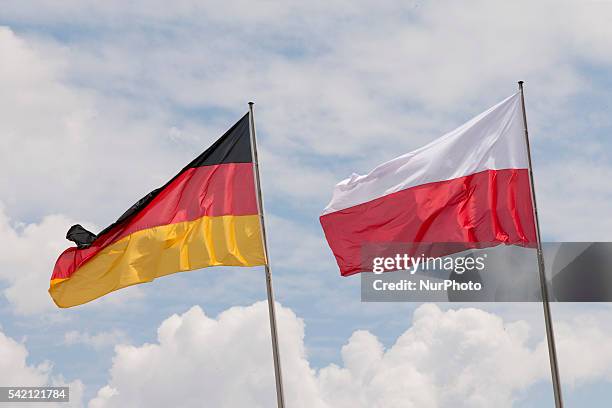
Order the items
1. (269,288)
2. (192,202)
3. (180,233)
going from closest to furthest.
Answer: (269,288) → (180,233) → (192,202)

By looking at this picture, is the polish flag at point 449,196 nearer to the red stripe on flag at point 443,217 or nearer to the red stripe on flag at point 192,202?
the red stripe on flag at point 443,217

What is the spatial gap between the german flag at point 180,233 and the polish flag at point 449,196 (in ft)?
8.16

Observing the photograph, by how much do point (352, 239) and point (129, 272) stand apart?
245 inches

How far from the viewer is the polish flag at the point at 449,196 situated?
29.0m

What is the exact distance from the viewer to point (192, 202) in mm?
30125

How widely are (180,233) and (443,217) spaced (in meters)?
7.21

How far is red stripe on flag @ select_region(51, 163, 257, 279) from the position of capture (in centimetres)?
2994

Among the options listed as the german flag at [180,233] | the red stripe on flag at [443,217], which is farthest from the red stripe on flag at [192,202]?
the red stripe on flag at [443,217]

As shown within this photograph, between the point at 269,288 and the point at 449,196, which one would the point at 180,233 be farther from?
the point at 449,196

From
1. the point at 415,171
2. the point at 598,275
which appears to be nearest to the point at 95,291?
the point at 415,171

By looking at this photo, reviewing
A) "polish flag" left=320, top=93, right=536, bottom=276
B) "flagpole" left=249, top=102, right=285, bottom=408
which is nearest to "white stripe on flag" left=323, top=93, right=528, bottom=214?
"polish flag" left=320, top=93, right=536, bottom=276

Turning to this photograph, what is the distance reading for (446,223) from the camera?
2927 cm

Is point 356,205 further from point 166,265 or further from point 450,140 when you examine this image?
point 166,265

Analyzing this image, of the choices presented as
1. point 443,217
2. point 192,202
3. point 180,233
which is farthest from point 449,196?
point 180,233
